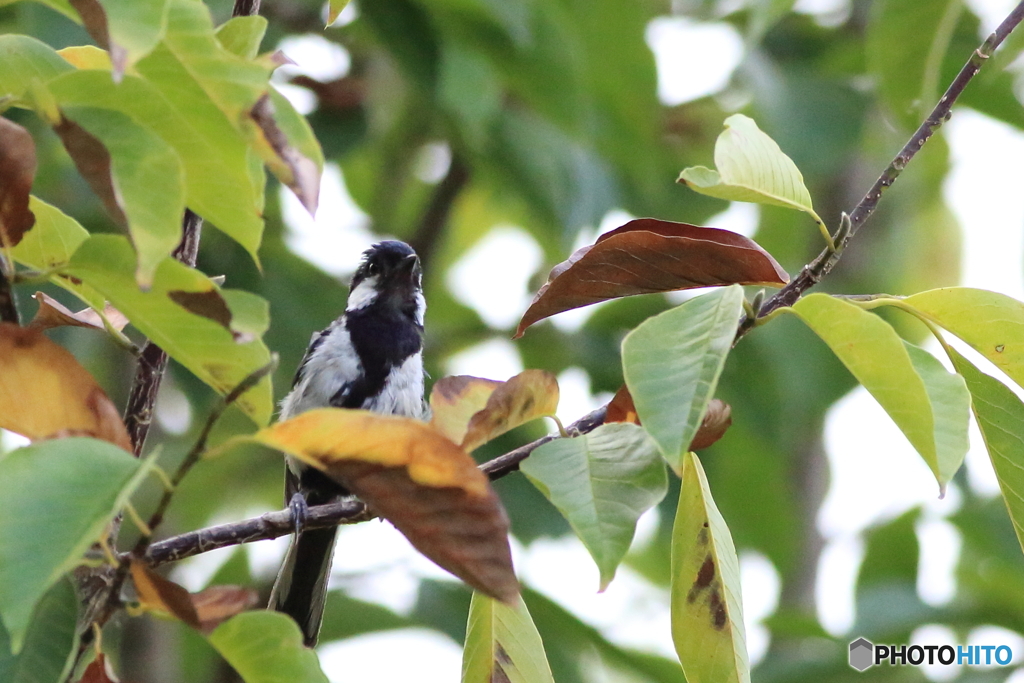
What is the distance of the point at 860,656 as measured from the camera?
158 inches

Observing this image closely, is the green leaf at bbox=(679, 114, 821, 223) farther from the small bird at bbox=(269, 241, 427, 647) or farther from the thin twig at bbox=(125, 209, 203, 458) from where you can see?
the small bird at bbox=(269, 241, 427, 647)

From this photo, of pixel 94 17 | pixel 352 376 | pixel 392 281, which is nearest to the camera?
pixel 94 17

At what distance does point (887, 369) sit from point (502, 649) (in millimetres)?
760

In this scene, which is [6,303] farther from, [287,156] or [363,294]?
[363,294]

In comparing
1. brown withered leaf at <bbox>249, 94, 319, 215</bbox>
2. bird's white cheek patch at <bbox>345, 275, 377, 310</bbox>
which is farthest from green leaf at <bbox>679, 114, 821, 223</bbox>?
bird's white cheek patch at <bbox>345, 275, 377, 310</bbox>

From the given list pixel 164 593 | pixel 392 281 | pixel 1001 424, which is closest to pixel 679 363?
pixel 1001 424

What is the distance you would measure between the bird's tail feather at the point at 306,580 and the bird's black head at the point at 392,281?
3.21ft

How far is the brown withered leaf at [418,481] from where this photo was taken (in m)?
1.27

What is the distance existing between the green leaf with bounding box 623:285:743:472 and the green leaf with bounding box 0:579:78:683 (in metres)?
0.79

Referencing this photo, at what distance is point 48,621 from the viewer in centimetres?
142

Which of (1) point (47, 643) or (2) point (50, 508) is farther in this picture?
(1) point (47, 643)

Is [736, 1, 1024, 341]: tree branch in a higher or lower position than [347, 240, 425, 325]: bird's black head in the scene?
lower

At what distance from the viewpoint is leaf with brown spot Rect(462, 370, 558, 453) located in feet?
5.09

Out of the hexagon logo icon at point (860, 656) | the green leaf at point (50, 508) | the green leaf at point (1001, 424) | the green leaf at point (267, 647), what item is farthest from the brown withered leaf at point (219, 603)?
the hexagon logo icon at point (860, 656)
